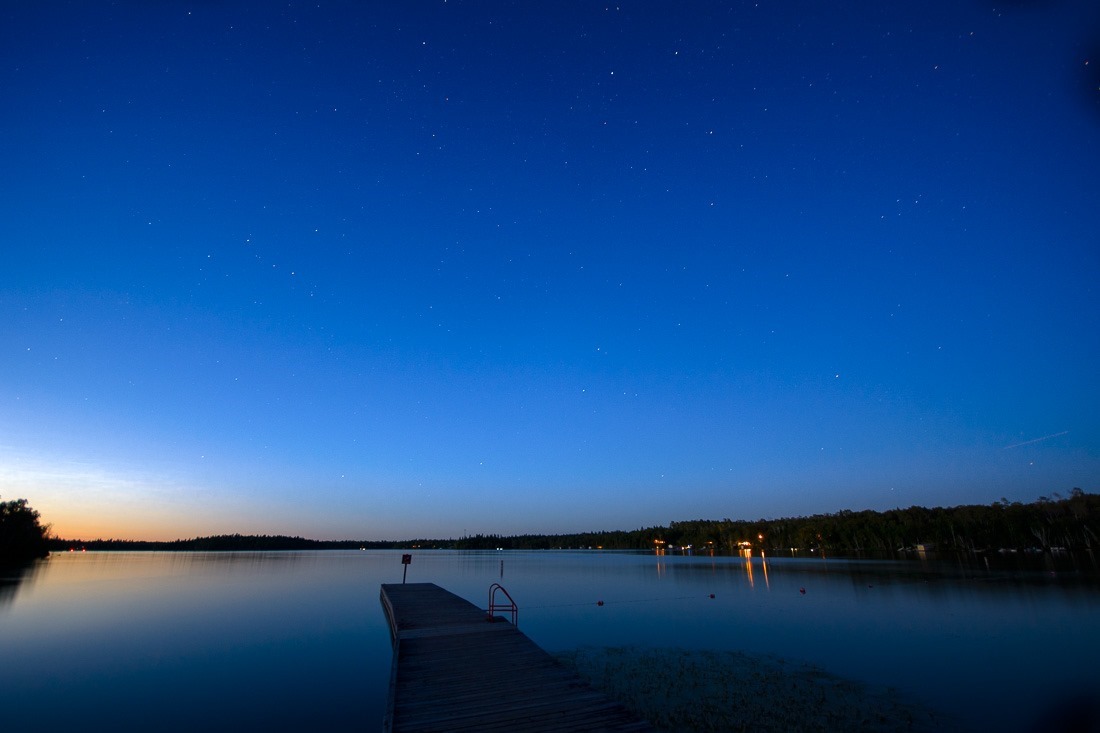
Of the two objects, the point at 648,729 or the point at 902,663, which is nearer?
the point at 648,729

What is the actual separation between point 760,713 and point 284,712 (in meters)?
15.6

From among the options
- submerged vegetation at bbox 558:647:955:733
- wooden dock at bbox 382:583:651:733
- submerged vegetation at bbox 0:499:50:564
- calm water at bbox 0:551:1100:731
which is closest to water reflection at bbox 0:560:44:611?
calm water at bbox 0:551:1100:731

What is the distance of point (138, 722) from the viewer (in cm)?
1716

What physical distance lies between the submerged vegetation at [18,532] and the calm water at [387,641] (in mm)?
60148

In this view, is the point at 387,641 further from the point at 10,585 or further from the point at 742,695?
the point at 10,585

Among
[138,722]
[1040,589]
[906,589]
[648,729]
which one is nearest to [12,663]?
[138,722]

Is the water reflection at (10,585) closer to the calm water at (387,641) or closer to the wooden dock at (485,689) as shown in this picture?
the calm water at (387,641)

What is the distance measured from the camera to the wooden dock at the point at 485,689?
11.4 meters

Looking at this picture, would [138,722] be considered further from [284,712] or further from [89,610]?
[89,610]

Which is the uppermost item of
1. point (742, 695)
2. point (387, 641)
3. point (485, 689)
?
point (485, 689)

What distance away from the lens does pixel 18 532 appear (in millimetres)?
97250

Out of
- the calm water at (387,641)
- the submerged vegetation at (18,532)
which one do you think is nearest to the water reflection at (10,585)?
the calm water at (387,641)

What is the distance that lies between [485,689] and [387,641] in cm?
1937

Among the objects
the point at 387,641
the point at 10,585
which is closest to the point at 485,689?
the point at 387,641
